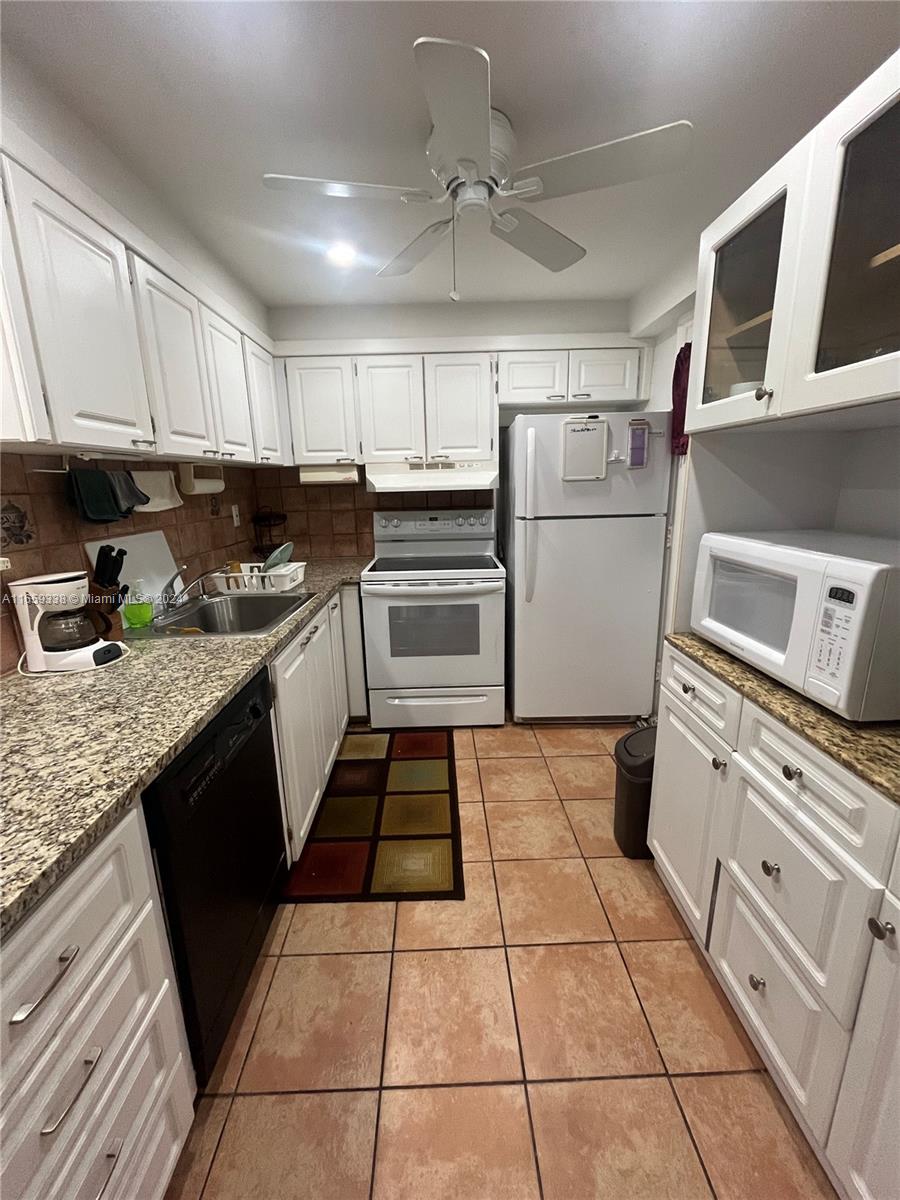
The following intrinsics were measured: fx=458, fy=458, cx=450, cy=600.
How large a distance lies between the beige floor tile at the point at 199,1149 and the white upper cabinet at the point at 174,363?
1.80 m

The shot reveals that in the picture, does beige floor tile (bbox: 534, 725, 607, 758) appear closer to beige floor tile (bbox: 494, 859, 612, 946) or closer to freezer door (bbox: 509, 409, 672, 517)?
beige floor tile (bbox: 494, 859, 612, 946)

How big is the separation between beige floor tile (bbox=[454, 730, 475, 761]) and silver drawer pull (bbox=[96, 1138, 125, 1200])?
5.74ft

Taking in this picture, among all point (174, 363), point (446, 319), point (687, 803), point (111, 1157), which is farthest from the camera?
point (446, 319)

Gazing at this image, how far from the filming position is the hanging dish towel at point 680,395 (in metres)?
2.10

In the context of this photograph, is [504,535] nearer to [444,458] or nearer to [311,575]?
[444,458]

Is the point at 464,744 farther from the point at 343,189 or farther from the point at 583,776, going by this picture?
the point at 343,189

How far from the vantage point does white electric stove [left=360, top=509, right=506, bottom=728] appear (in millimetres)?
2449

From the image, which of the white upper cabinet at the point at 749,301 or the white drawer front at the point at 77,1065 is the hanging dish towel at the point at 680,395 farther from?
the white drawer front at the point at 77,1065

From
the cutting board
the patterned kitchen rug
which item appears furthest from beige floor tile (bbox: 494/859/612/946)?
the cutting board

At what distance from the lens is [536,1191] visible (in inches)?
37.2

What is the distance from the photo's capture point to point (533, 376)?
8.86 feet

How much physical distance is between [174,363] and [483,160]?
1.19 m

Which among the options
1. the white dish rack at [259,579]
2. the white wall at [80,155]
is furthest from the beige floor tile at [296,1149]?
the white wall at [80,155]

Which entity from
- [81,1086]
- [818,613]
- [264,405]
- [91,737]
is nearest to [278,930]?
[81,1086]
